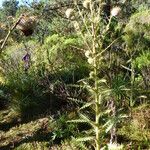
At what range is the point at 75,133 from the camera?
4727 mm

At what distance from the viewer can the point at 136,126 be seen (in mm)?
4844

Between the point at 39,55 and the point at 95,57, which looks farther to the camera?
the point at 39,55

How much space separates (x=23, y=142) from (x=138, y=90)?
5.86 feet

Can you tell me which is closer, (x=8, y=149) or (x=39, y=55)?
(x=8, y=149)

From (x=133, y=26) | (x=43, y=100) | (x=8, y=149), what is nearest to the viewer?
(x=8, y=149)

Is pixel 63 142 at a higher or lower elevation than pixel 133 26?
lower

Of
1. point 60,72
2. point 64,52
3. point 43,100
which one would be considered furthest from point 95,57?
point 64,52

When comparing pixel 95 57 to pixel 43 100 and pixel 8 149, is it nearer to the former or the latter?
pixel 8 149

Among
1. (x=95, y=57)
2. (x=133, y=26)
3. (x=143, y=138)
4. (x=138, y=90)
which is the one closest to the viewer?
(x=95, y=57)

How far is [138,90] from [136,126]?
40.3 inches

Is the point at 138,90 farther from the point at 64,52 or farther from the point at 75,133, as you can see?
the point at 64,52

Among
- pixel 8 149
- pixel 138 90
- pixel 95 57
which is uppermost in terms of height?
pixel 95 57

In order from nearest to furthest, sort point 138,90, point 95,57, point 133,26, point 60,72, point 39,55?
1. point 95,57
2. point 138,90
3. point 60,72
4. point 39,55
5. point 133,26

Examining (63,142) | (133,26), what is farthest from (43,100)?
(133,26)
